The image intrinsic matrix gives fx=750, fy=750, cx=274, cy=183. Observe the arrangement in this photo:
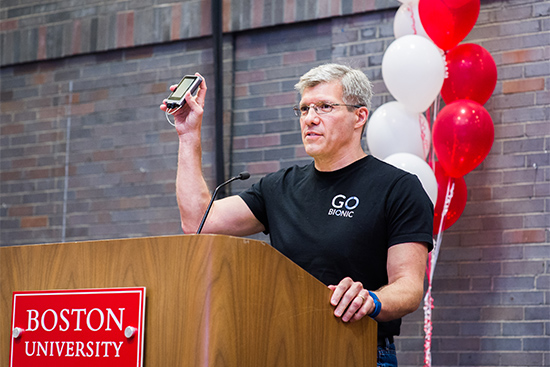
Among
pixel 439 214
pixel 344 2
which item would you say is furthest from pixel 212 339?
pixel 344 2

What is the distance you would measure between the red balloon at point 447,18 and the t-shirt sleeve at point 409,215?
1178 mm

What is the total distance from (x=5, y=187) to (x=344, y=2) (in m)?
2.41

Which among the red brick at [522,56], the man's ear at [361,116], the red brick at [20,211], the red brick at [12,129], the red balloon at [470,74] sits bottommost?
the red brick at [20,211]

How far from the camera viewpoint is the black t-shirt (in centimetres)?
214

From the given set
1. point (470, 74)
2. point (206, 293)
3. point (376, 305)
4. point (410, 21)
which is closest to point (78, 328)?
point (206, 293)

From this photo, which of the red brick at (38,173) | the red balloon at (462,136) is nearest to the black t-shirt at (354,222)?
the red balloon at (462,136)

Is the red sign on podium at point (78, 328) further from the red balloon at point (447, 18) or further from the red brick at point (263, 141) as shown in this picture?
the red brick at point (263, 141)

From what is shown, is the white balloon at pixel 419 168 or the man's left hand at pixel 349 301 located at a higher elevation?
the white balloon at pixel 419 168

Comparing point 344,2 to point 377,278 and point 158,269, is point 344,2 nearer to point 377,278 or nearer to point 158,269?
point 377,278

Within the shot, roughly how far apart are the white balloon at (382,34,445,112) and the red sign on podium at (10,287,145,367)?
191 centimetres

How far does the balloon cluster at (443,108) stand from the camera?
3074 mm

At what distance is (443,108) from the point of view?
10.4 ft

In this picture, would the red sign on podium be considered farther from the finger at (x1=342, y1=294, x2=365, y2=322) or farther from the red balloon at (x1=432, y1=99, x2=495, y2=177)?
the red balloon at (x1=432, y1=99, x2=495, y2=177)

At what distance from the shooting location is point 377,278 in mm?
2180
